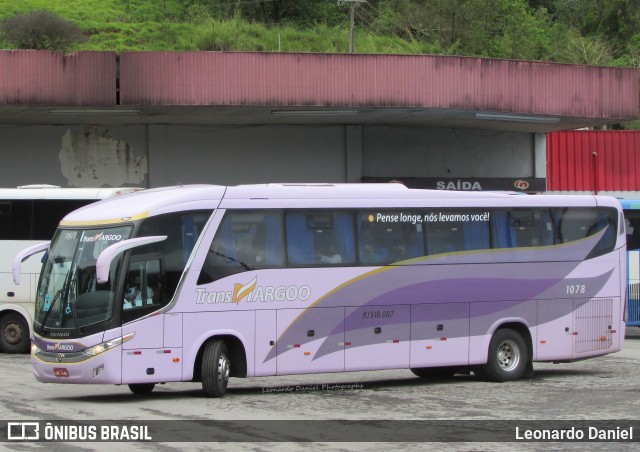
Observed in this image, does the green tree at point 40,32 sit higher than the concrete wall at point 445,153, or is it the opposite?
the green tree at point 40,32

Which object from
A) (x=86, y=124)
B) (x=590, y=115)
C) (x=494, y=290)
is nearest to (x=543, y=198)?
(x=494, y=290)

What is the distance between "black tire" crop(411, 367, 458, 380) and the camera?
1786cm

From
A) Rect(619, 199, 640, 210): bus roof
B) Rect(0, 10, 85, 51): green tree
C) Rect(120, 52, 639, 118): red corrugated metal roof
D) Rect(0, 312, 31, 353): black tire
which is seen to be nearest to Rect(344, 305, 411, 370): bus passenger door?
Rect(0, 312, 31, 353): black tire

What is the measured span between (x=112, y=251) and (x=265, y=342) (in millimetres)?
2840

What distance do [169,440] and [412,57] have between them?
2042cm

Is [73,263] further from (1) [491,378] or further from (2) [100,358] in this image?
(1) [491,378]

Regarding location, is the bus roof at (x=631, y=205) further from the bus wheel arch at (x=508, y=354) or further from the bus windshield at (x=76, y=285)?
the bus windshield at (x=76, y=285)

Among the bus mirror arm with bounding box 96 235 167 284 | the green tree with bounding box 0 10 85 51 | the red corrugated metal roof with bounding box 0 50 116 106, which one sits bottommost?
the bus mirror arm with bounding box 96 235 167 284

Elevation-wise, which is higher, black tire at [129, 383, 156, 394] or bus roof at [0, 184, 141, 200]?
bus roof at [0, 184, 141, 200]

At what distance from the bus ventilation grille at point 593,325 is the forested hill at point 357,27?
26546mm

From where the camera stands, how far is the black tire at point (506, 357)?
55.7 feet

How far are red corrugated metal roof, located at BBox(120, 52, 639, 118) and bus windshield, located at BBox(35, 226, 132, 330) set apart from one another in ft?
46.0

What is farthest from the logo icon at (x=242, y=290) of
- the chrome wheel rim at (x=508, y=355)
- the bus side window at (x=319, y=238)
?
the chrome wheel rim at (x=508, y=355)

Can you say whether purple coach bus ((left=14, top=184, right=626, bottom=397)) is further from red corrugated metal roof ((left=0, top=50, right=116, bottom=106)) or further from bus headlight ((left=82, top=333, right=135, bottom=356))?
red corrugated metal roof ((left=0, top=50, right=116, bottom=106))
